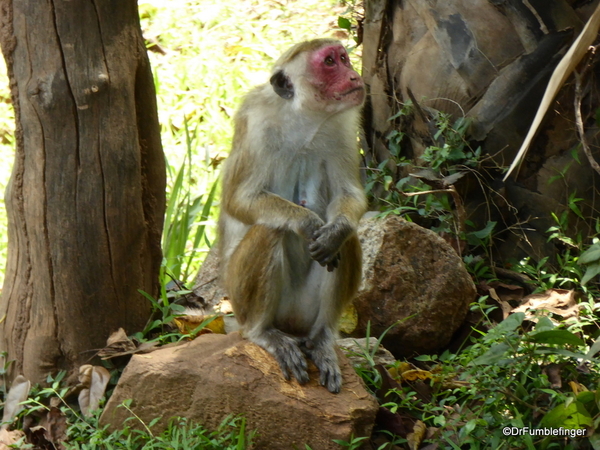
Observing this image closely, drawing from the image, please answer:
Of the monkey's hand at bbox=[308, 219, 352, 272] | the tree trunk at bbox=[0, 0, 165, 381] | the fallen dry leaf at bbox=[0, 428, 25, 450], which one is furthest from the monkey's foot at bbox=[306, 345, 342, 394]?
the fallen dry leaf at bbox=[0, 428, 25, 450]

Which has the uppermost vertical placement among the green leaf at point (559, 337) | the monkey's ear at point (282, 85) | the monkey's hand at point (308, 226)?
the monkey's ear at point (282, 85)

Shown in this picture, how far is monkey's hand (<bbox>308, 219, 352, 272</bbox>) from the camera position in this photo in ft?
14.9

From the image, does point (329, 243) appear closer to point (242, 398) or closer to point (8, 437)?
point (242, 398)

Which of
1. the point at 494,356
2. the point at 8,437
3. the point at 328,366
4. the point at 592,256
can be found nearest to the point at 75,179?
the point at 8,437

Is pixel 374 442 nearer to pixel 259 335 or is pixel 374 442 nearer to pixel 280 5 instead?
pixel 259 335

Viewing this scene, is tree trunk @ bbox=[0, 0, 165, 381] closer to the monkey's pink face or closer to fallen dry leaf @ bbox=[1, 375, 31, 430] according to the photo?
fallen dry leaf @ bbox=[1, 375, 31, 430]

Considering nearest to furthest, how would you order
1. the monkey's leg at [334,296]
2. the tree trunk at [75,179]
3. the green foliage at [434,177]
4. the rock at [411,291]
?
the tree trunk at [75,179] < the monkey's leg at [334,296] < the rock at [411,291] < the green foliage at [434,177]

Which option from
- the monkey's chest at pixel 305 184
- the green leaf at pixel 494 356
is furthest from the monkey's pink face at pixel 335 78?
the green leaf at pixel 494 356

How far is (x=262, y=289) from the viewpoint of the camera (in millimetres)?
4574

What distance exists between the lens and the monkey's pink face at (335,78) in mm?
4785

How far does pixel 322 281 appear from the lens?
15.9ft

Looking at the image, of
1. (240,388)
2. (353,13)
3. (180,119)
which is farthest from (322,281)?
(180,119)

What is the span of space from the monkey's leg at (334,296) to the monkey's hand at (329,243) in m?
0.09

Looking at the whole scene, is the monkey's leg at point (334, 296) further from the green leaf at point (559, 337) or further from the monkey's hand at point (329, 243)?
the green leaf at point (559, 337)
